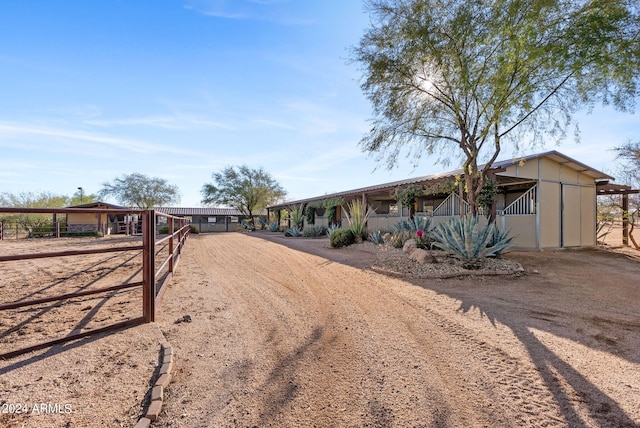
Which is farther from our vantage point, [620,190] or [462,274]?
[620,190]

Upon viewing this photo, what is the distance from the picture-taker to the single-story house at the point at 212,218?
35.4 meters

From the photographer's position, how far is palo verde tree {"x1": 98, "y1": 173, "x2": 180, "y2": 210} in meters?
33.8

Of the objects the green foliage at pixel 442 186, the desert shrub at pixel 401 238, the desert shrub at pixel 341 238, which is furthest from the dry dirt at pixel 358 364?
the desert shrub at pixel 341 238

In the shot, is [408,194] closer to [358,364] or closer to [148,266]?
[358,364]

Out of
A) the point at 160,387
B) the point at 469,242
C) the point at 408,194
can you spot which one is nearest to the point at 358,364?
the point at 160,387

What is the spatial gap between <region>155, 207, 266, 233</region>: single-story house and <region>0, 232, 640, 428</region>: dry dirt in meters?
32.8

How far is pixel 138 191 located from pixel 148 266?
3631 centimetres

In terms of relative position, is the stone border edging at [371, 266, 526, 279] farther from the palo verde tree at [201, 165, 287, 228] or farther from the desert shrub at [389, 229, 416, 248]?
the palo verde tree at [201, 165, 287, 228]

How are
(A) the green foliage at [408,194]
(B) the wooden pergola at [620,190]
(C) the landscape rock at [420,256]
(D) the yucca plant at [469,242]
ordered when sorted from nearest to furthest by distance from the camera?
1. (D) the yucca plant at [469,242]
2. (C) the landscape rock at [420,256]
3. (B) the wooden pergola at [620,190]
4. (A) the green foliage at [408,194]

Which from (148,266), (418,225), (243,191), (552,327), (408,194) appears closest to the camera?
(148,266)

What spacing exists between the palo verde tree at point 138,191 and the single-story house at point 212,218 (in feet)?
5.16

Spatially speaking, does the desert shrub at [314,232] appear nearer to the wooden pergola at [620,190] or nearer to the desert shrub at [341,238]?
the desert shrub at [341,238]

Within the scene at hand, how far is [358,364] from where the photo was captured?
8.27 feet

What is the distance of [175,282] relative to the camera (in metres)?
5.48
